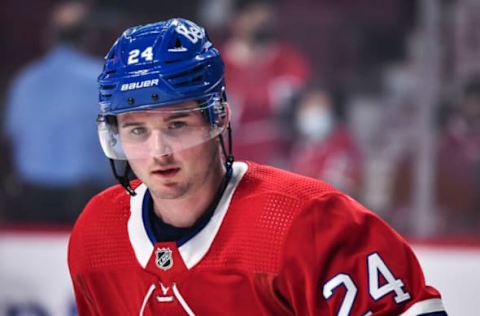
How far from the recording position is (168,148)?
1779mm

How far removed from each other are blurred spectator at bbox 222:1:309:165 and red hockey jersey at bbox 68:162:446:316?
6.67 feet

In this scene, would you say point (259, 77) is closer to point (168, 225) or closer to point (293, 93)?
point (293, 93)

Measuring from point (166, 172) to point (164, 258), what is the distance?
17 cm

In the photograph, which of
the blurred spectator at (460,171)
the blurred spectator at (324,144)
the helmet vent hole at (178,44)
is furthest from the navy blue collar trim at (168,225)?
the blurred spectator at (324,144)

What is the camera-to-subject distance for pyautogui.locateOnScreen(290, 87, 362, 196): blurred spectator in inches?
155

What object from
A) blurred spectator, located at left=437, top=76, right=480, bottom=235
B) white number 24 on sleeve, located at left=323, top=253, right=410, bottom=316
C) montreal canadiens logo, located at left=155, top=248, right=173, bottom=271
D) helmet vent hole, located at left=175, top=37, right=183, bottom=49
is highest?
helmet vent hole, located at left=175, top=37, right=183, bottom=49

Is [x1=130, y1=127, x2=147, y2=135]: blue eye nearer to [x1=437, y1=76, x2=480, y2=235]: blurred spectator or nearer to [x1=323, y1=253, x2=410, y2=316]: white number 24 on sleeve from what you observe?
[x1=323, y1=253, x2=410, y2=316]: white number 24 on sleeve

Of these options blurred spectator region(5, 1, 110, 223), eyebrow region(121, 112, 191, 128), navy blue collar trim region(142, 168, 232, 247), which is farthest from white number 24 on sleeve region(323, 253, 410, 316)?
blurred spectator region(5, 1, 110, 223)

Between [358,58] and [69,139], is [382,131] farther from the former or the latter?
[69,139]

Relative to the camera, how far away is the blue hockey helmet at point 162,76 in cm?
177

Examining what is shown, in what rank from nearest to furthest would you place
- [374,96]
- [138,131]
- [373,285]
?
[373,285] < [138,131] < [374,96]

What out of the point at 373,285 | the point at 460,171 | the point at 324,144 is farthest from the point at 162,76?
the point at 324,144

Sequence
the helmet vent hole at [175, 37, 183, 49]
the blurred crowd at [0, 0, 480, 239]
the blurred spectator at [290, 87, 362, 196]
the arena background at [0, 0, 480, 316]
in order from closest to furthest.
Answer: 1. the helmet vent hole at [175, 37, 183, 49]
2. the arena background at [0, 0, 480, 316]
3. the blurred crowd at [0, 0, 480, 239]
4. the blurred spectator at [290, 87, 362, 196]

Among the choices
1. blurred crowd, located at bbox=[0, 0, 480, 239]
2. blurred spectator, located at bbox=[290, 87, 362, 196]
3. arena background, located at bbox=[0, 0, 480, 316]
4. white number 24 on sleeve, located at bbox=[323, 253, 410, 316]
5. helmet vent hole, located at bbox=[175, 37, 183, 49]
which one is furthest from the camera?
blurred spectator, located at bbox=[290, 87, 362, 196]
